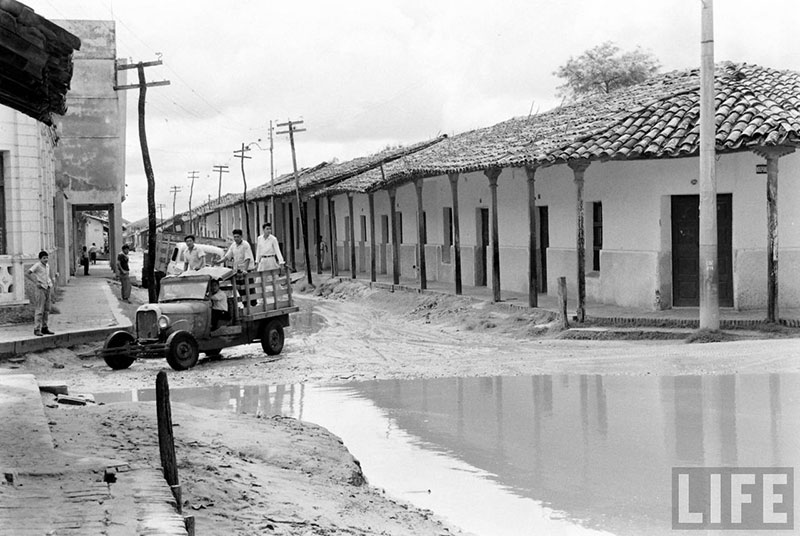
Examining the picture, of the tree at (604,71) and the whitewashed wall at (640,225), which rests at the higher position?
the tree at (604,71)

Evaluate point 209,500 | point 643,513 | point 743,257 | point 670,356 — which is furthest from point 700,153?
point 209,500

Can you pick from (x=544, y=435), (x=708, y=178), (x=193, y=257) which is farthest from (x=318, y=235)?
(x=544, y=435)

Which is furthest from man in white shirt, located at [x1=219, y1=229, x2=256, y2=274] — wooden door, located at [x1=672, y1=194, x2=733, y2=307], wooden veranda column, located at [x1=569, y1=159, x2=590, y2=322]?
wooden door, located at [x1=672, y1=194, x2=733, y2=307]

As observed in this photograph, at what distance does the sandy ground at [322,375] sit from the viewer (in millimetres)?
6562

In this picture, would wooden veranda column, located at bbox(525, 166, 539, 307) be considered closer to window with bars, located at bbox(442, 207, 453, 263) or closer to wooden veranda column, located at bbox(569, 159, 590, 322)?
wooden veranda column, located at bbox(569, 159, 590, 322)

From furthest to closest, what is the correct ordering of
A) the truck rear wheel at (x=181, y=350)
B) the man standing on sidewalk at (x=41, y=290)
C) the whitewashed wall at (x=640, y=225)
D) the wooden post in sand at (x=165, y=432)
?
the whitewashed wall at (x=640, y=225), the man standing on sidewalk at (x=41, y=290), the truck rear wheel at (x=181, y=350), the wooden post in sand at (x=165, y=432)

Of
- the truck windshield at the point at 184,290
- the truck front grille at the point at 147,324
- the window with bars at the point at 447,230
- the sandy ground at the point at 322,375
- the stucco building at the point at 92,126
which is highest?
the stucco building at the point at 92,126

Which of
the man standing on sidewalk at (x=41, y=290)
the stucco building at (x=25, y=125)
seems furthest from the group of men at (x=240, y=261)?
the stucco building at (x=25, y=125)

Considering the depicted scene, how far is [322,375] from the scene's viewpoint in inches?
552

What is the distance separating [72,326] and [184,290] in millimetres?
3965

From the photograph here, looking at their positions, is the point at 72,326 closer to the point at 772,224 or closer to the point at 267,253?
the point at 267,253

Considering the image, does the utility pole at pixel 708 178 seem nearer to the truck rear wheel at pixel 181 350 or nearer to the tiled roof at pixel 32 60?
the truck rear wheel at pixel 181 350

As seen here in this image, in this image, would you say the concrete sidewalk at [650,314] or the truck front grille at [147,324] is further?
the concrete sidewalk at [650,314]

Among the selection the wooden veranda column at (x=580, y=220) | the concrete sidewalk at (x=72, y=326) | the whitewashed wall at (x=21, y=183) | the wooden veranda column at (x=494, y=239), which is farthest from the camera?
the wooden veranda column at (x=494, y=239)
